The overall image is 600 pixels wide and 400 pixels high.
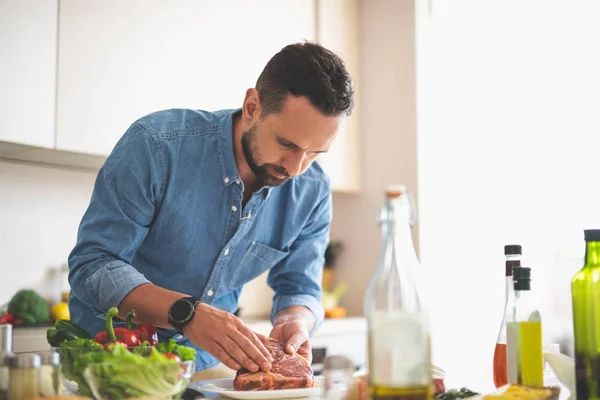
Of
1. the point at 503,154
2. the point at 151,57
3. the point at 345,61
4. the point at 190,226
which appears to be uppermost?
the point at 345,61

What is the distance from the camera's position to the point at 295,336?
5.21ft

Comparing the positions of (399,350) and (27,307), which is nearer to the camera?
(399,350)

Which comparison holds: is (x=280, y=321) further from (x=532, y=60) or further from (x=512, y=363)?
(x=532, y=60)

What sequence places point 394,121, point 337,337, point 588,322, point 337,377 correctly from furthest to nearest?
point 394,121 → point 337,337 → point 588,322 → point 337,377

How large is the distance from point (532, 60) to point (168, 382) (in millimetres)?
3685

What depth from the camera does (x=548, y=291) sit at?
4.24 meters

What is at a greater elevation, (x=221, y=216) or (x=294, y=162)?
(x=294, y=162)

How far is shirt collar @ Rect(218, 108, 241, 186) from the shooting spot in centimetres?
180

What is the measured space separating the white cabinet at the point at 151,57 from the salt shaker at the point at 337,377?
202 cm

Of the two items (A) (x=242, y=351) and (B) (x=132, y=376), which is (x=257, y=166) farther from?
(B) (x=132, y=376)

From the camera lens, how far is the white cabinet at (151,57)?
8.71ft

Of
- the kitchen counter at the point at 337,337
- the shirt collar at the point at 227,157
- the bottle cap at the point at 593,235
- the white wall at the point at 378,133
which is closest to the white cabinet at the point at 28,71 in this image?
the shirt collar at the point at 227,157

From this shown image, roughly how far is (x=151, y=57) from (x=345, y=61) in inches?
47.8

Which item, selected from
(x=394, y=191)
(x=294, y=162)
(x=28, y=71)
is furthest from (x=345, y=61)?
(x=394, y=191)
